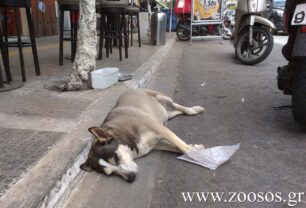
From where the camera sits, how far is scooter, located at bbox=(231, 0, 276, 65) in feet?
25.5

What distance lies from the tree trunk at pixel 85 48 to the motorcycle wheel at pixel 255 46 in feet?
12.8

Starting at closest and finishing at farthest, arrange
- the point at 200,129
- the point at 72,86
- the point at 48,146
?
the point at 48,146 < the point at 200,129 < the point at 72,86

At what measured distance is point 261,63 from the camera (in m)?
8.55

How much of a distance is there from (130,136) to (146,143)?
0.72ft

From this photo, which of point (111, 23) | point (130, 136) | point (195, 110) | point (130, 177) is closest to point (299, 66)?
point (195, 110)

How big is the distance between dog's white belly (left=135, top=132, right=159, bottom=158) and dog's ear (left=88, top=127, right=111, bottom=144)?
16.2 inches

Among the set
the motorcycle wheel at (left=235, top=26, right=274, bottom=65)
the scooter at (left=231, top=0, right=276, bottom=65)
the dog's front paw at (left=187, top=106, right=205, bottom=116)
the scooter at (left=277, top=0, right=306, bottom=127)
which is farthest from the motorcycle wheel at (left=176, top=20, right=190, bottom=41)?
the scooter at (left=277, top=0, right=306, bottom=127)

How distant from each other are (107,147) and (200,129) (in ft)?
4.94

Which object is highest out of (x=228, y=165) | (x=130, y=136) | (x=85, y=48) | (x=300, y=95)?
(x=85, y=48)

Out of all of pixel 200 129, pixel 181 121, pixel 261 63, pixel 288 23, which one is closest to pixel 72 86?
pixel 181 121

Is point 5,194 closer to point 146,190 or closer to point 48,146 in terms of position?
point 48,146

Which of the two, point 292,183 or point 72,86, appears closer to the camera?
point 292,183

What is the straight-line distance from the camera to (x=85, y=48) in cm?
520

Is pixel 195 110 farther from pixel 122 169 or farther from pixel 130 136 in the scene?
pixel 122 169
